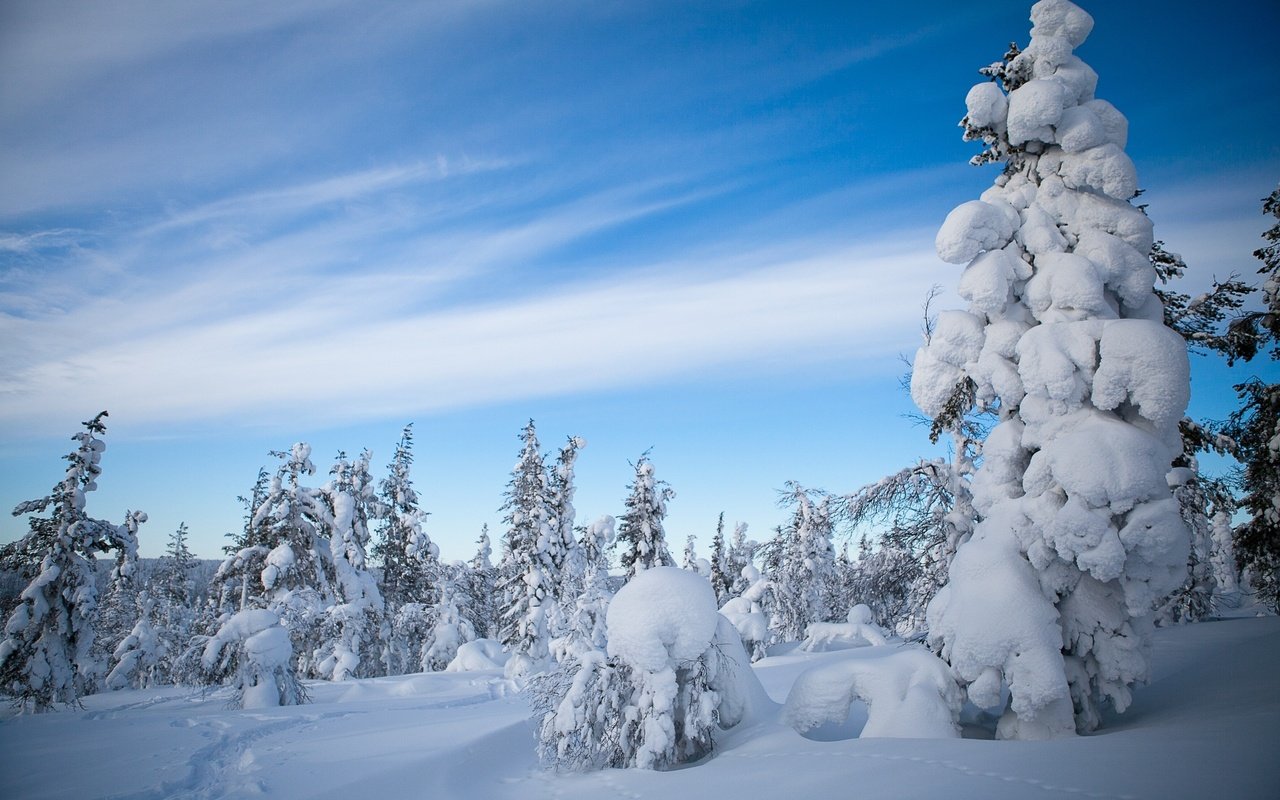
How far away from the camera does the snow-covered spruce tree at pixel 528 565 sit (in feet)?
92.4

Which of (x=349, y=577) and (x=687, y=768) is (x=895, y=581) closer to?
(x=687, y=768)

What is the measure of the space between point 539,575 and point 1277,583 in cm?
2504

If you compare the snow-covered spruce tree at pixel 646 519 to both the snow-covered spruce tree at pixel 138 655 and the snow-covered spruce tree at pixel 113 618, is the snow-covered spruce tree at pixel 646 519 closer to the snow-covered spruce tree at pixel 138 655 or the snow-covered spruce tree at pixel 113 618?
the snow-covered spruce tree at pixel 138 655

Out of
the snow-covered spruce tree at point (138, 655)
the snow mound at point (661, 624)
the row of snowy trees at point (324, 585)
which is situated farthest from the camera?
the snow-covered spruce tree at point (138, 655)

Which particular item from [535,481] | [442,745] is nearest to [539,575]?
[535,481]

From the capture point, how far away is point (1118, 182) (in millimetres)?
9414

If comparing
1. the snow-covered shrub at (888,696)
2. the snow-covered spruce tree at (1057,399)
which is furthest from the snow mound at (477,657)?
the snow-covered spruce tree at (1057,399)

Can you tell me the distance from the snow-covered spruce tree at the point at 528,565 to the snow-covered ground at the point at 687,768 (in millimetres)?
11641

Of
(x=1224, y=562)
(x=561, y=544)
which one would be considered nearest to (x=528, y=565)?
(x=561, y=544)

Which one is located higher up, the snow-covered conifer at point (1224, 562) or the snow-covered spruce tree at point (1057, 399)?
the snow-covered spruce tree at point (1057, 399)

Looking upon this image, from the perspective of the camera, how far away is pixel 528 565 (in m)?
29.7

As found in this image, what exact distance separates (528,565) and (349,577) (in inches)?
308

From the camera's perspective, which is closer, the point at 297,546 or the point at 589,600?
the point at 297,546

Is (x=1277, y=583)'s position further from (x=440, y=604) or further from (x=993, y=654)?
(x=440, y=604)
